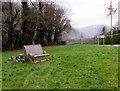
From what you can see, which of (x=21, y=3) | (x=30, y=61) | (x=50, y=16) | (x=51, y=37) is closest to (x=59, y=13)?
(x=50, y=16)

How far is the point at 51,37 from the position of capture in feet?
66.3

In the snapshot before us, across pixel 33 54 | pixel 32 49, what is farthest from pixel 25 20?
pixel 33 54

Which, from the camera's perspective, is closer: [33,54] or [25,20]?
[33,54]

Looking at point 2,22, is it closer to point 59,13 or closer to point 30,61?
point 59,13

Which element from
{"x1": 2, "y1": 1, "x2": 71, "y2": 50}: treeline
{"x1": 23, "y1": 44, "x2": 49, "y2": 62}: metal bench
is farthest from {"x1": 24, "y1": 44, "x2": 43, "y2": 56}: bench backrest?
{"x1": 2, "y1": 1, "x2": 71, "y2": 50}: treeline

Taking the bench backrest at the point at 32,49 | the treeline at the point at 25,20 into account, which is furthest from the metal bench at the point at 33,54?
the treeline at the point at 25,20

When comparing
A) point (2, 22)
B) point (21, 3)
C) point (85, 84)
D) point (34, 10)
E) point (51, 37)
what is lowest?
point (85, 84)

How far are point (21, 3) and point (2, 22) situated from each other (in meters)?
3.02

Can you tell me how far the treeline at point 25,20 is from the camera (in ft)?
48.6

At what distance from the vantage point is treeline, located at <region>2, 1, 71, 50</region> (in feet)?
48.6

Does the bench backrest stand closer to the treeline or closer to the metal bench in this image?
the metal bench

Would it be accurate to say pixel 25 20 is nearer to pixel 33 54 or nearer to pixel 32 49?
pixel 32 49

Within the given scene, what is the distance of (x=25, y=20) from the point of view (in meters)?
15.8

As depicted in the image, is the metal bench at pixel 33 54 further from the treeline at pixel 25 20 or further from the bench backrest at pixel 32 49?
the treeline at pixel 25 20
